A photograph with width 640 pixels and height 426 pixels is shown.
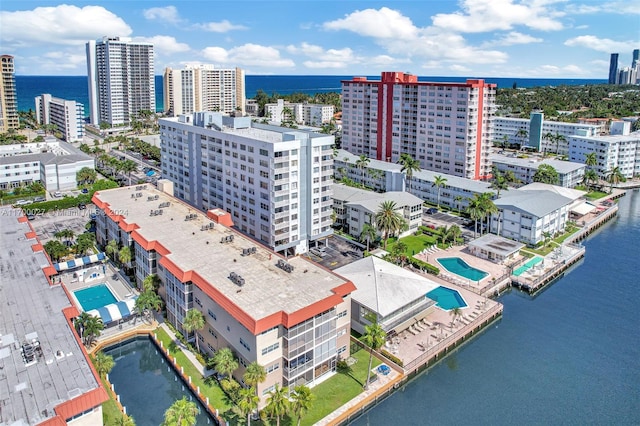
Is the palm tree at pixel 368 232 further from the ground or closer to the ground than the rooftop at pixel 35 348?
further from the ground

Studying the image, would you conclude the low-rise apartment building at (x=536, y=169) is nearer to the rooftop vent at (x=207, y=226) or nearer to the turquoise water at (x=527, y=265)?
the turquoise water at (x=527, y=265)

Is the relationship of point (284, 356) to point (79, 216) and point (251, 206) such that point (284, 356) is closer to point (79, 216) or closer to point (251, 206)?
point (251, 206)

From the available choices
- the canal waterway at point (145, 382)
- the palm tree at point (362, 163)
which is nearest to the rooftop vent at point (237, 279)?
the canal waterway at point (145, 382)

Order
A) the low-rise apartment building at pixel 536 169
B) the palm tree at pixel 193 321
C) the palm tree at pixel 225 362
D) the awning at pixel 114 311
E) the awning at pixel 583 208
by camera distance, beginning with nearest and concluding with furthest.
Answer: the palm tree at pixel 225 362 → the palm tree at pixel 193 321 → the awning at pixel 114 311 → the awning at pixel 583 208 → the low-rise apartment building at pixel 536 169

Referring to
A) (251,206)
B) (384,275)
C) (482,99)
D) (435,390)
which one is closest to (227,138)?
(251,206)

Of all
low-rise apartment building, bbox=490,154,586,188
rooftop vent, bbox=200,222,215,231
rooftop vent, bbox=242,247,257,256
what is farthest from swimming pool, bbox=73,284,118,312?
low-rise apartment building, bbox=490,154,586,188

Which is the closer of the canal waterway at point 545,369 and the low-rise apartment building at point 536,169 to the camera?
the canal waterway at point 545,369

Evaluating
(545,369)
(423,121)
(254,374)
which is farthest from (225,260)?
(423,121)
